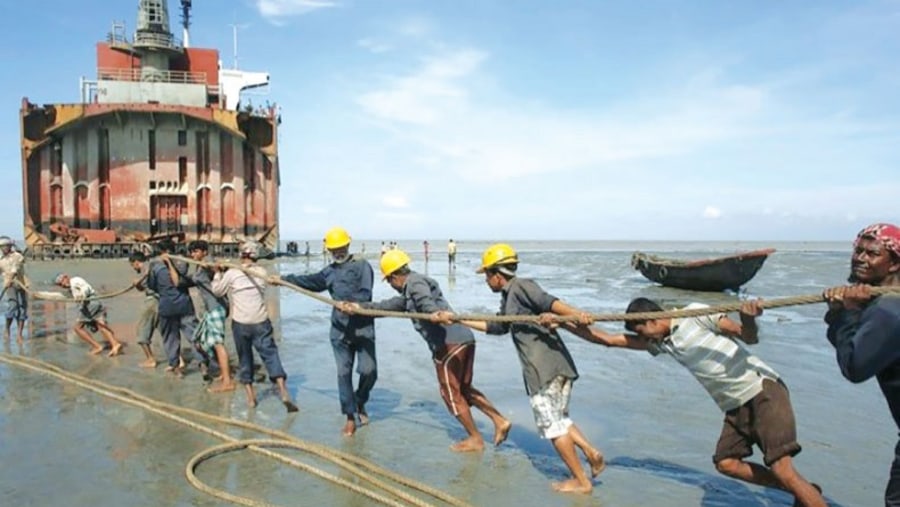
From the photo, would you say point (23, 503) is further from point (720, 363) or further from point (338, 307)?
point (720, 363)

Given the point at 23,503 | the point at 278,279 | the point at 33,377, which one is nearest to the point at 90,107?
the point at 33,377

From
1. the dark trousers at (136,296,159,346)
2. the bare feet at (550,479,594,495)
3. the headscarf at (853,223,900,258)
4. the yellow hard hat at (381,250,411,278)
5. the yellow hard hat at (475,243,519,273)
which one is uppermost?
the headscarf at (853,223,900,258)

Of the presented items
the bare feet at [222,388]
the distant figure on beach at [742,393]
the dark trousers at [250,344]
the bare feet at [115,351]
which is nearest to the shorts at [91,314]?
the bare feet at [115,351]

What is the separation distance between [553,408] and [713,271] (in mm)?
18443

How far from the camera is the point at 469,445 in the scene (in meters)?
5.58

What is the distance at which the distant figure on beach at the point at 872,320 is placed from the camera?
2.83 metres

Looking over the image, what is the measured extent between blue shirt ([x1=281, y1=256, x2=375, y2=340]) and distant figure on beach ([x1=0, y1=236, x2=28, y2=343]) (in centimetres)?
Answer: 656

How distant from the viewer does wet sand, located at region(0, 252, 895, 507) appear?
464cm

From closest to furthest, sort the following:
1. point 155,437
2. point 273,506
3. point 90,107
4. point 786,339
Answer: point 273,506
point 155,437
point 786,339
point 90,107

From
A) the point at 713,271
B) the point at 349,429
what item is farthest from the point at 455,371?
the point at 713,271

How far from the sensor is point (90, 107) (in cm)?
3036

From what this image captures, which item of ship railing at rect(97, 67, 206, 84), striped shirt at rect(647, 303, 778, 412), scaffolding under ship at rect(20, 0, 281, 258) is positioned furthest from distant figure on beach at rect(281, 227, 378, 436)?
ship railing at rect(97, 67, 206, 84)

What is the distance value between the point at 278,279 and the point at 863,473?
5.37 m

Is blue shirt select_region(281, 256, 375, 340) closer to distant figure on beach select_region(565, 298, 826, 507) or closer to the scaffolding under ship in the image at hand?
distant figure on beach select_region(565, 298, 826, 507)
